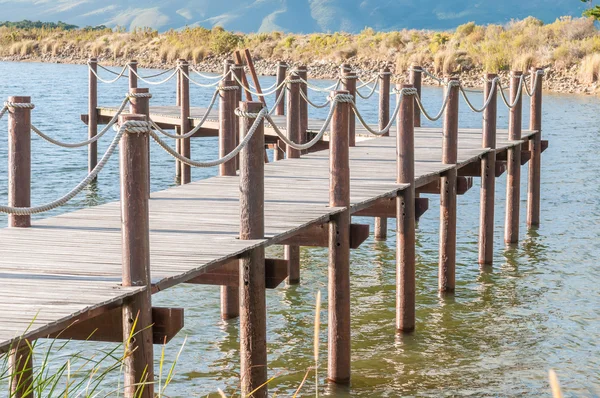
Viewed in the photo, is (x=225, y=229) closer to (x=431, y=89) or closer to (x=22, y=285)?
(x=22, y=285)

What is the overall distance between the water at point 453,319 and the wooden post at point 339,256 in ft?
0.87

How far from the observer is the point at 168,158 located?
23.0 meters

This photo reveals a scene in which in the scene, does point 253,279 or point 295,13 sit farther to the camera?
point 295,13

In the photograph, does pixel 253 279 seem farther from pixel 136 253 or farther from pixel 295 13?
pixel 295 13

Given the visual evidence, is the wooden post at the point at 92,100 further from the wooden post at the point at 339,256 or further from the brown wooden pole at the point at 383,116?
the wooden post at the point at 339,256

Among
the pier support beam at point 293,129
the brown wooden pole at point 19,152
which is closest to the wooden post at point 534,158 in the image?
the pier support beam at point 293,129

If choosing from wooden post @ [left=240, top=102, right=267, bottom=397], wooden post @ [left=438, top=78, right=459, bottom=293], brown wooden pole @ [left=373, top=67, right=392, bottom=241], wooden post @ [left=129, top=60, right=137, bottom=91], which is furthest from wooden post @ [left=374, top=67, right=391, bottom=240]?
wooden post @ [left=240, top=102, right=267, bottom=397]

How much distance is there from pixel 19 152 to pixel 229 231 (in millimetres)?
1632

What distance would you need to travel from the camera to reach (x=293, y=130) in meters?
12.4

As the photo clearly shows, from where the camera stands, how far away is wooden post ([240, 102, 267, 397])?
699 centimetres

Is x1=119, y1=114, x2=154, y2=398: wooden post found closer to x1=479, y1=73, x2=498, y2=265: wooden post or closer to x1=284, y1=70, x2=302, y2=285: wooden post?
x1=284, y1=70, x2=302, y2=285: wooden post

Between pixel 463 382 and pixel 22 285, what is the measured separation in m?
4.20

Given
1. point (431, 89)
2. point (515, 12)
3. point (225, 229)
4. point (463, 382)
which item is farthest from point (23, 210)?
point (515, 12)

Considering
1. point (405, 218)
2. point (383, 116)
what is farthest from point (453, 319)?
point (383, 116)
